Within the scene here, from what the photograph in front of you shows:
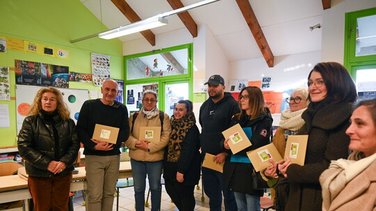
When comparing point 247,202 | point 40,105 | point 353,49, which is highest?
point 353,49

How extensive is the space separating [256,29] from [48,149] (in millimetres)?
3562

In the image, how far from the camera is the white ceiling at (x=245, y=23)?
397 cm

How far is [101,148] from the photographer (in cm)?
232

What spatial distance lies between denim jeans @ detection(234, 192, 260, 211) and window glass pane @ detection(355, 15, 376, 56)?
2773mm

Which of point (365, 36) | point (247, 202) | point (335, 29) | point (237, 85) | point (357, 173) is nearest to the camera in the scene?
point (357, 173)

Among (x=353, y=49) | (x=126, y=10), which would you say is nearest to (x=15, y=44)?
(x=126, y=10)

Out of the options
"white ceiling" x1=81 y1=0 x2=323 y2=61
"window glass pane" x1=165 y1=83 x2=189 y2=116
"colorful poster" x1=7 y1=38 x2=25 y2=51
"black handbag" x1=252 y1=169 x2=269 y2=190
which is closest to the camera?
"black handbag" x1=252 y1=169 x2=269 y2=190

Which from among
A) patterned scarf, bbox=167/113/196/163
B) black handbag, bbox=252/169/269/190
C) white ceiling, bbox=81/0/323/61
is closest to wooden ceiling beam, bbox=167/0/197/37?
white ceiling, bbox=81/0/323/61

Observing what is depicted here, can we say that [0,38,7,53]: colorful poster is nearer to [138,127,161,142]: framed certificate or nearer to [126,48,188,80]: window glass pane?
[126,48,188,80]: window glass pane

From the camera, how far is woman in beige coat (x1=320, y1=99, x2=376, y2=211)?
35.9 inches

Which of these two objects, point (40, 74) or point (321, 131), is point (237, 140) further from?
point (40, 74)

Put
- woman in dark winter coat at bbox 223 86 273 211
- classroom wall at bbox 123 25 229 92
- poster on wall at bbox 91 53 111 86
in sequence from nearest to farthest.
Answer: woman in dark winter coat at bbox 223 86 273 211, classroom wall at bbox 123 25 229 92, poster on wall at bbox 91 53 111 86

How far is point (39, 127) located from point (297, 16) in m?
3.83

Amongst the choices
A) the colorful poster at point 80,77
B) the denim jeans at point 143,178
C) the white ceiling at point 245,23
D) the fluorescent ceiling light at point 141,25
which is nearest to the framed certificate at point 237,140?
the denim jeans at point 143,178
